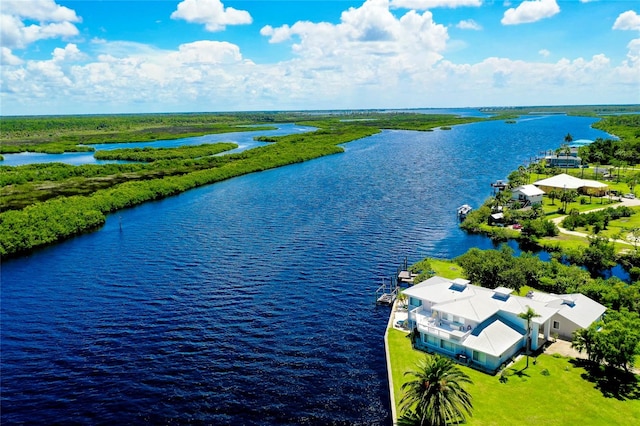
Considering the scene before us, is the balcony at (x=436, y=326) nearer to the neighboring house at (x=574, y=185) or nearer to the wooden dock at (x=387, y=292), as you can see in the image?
the wooden dock at (x=387, y=292)

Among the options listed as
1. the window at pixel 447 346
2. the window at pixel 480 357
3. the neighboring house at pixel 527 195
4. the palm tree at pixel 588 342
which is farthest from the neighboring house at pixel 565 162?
the window at pixel 480 357

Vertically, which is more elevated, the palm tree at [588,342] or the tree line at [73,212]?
the tree line at [73,212]

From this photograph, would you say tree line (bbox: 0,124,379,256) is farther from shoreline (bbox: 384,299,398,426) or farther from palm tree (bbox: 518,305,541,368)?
palm tree (bbox: 518,305,541,368)

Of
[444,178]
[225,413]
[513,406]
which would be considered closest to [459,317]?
[513,406]

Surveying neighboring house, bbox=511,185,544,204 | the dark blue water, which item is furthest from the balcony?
neighboring house, bbox=511,185,544,204

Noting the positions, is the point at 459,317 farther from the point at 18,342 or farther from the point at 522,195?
the point at 522,195
